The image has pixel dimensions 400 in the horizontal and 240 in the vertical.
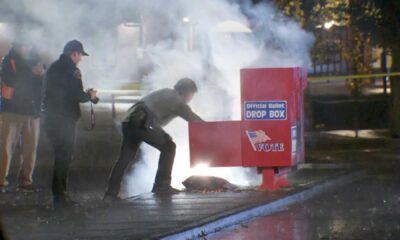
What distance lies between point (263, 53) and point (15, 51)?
14.9 ft

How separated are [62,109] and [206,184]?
7.34 feet

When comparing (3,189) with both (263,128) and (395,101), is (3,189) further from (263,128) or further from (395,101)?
(395,101)

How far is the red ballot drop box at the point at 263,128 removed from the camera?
10.1 m

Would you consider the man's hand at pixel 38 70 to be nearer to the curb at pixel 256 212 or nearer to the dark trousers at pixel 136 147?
the dark trousers at pixel 136 147

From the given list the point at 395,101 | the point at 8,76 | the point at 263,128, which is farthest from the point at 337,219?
the point at 395,101

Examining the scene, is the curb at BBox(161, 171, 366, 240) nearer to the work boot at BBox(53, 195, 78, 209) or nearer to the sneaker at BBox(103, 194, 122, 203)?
the sneaker at BBox(103, 194, 122, 203)

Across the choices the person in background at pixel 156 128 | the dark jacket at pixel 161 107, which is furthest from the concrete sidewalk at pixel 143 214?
Answer: the dark jacket at pixel 161 107

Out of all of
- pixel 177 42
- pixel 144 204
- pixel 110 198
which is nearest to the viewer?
pixel 144 204

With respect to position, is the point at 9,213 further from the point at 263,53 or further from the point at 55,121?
the point at 263,53

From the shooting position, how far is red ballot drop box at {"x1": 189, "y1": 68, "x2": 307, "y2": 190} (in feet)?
33.3

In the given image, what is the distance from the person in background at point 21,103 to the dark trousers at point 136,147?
1.22 meters

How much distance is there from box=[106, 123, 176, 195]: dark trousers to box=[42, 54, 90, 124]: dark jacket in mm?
1028

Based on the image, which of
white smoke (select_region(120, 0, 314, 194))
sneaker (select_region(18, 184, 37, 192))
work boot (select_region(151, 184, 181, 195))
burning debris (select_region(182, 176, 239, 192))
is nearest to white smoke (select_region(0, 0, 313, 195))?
white smoke (select_region(120, 0, 314, 194))

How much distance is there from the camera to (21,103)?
10461 mm
